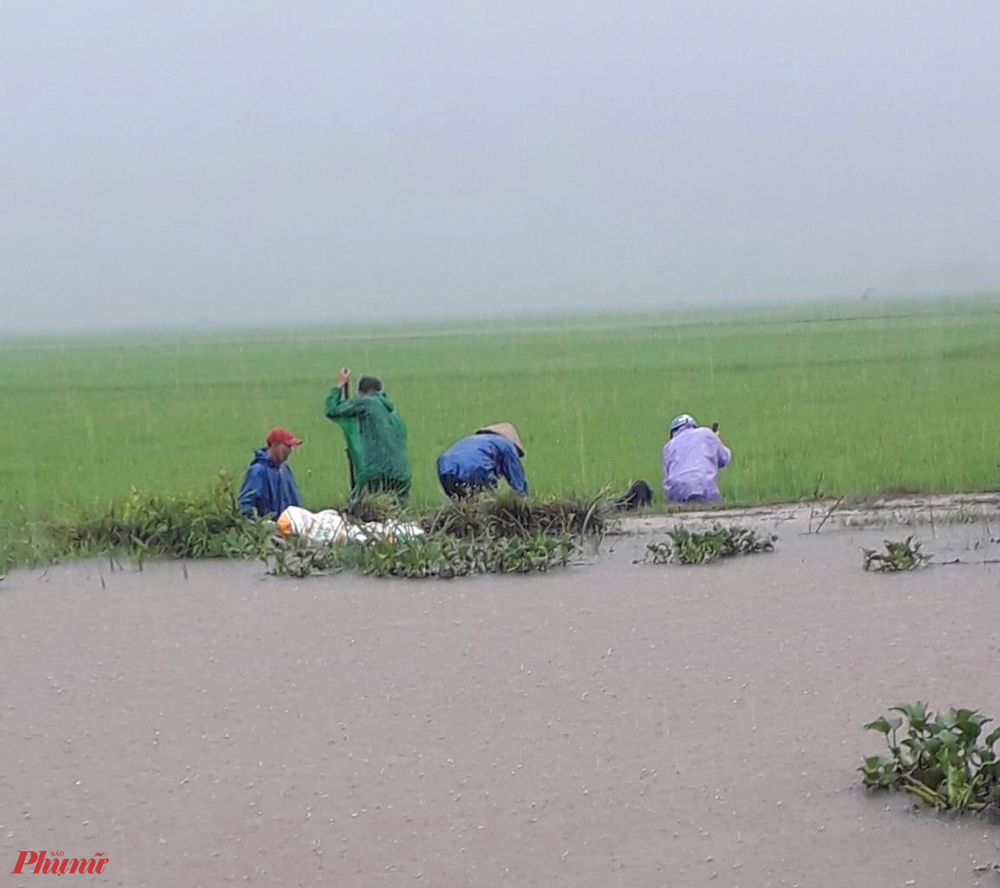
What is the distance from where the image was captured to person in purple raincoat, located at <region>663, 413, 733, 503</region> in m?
11.2

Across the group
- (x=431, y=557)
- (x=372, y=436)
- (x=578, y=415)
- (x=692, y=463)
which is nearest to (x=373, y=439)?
(x=372, y=436)

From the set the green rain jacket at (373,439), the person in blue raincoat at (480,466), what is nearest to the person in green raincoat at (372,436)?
the green rain jacket at (373,439)

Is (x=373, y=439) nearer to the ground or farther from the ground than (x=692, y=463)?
farther from the ground

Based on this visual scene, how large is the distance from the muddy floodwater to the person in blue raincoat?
156cm

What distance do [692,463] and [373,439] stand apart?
2.47 metres

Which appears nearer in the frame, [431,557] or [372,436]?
[431,557]

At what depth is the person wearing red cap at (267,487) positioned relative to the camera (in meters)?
10.1

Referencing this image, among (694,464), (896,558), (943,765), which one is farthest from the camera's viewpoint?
(694,464)

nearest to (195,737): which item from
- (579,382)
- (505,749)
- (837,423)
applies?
(505,749)

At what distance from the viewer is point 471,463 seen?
10383 millimetres

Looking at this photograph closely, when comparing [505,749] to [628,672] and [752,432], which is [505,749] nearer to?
[628,672]
